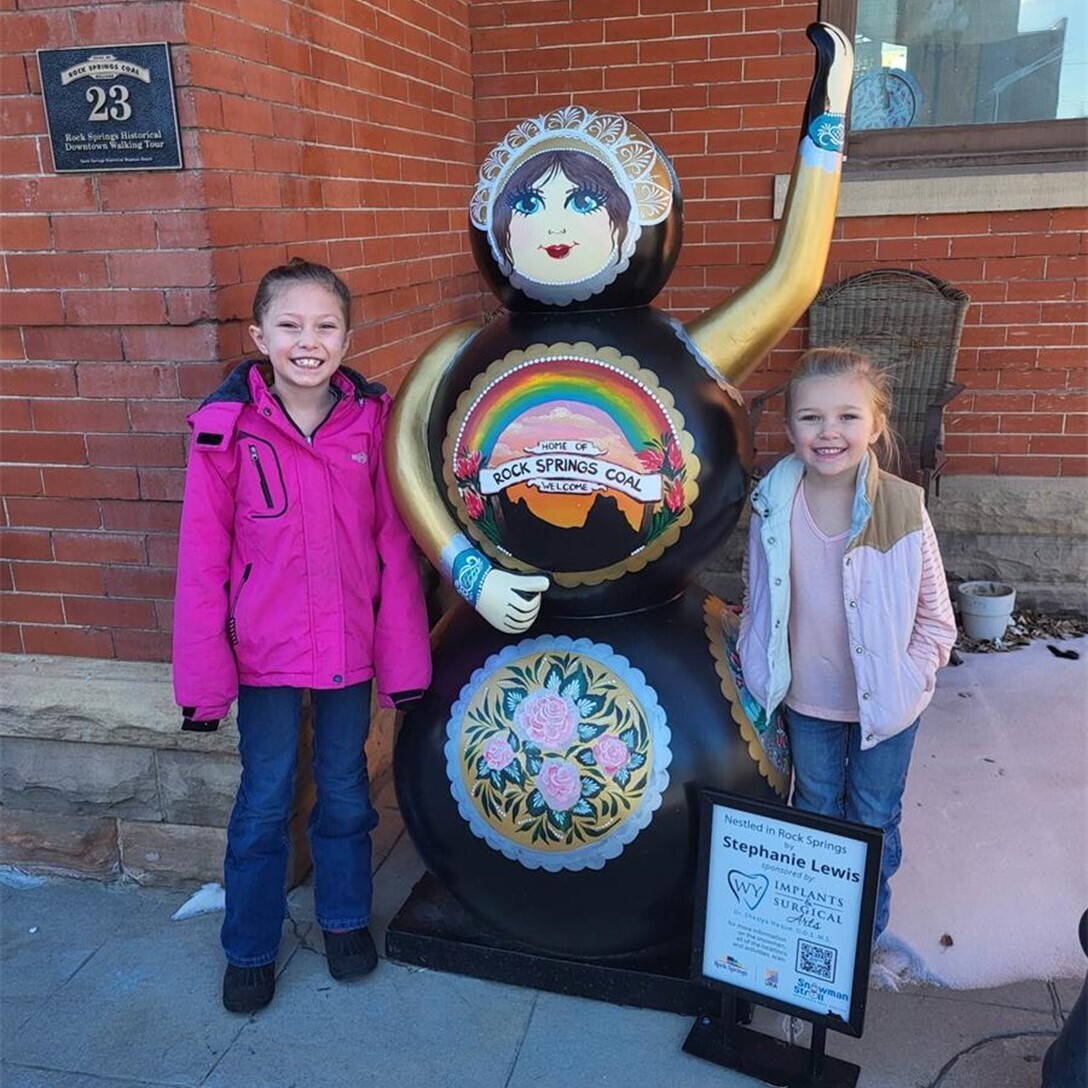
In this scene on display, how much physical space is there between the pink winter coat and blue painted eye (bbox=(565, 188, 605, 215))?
2.25 feet

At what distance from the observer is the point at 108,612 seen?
303cm

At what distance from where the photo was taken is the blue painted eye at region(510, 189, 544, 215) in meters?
2.28

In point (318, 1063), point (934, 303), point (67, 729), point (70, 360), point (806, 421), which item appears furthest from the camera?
point (934, 303)

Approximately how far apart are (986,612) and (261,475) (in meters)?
3.40

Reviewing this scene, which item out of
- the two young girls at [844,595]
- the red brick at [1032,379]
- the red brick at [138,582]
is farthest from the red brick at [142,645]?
the red brick at [1032,379]

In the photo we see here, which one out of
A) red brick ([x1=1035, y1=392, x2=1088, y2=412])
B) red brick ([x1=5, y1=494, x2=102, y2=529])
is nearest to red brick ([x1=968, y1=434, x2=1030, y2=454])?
red brick ([x1=1035, y1=392, x2=1088, y2=412])

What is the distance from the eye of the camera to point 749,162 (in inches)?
185

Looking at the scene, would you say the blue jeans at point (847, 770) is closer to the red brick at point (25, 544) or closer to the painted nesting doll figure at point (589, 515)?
the painted nesting doll figure at point (589, 515)

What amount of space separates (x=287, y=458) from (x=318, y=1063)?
4.54 feet

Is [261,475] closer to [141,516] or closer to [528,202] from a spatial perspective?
[141,516]

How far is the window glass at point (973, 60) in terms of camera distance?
4.63 meters

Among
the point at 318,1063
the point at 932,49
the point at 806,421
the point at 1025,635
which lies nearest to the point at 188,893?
the point at 318,1063

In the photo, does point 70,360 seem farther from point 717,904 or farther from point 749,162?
point 749,162

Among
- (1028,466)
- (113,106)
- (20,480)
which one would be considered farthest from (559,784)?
(1028,466)
